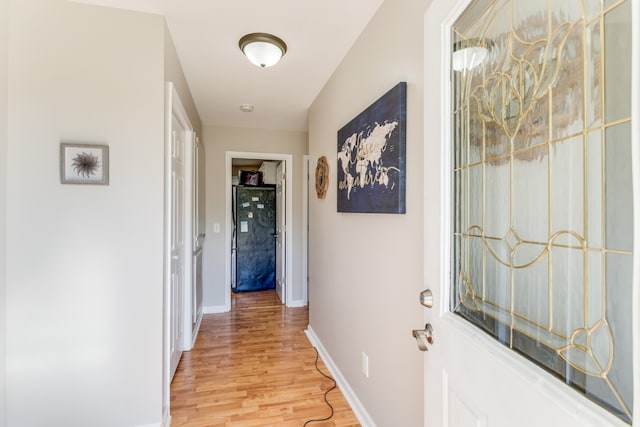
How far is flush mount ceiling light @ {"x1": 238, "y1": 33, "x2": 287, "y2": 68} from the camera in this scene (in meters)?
1.94

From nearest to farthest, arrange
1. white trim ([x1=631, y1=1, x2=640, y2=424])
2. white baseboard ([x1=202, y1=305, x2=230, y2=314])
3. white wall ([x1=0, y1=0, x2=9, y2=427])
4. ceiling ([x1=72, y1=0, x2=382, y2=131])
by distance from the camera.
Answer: white trim ([x1=631, y1=1, x2=640, y2=424]) → white wall ([x1=0, y1=0, x2=9, y2=427]) → ceiling ([x1=72, y1=0, x2=382, y2=131]) → white baseboard ([x1=202, y1=305, x2=230, y2=314])

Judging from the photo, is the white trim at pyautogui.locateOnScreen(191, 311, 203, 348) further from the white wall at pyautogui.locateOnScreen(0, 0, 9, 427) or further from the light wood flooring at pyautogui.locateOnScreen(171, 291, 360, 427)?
the white wall at pyautogui.locateOnScreen(0, 0, 9, 427)

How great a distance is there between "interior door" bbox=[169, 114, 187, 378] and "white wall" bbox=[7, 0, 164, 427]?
18.8 inches

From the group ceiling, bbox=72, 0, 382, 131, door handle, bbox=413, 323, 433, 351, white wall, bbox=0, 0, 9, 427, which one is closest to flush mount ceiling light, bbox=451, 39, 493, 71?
door handle, bbox=413, 323, 433, 351

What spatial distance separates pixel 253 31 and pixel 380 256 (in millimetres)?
1546

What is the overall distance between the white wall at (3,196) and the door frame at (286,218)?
244cm

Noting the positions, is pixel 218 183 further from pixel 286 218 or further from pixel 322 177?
pixel 322 177

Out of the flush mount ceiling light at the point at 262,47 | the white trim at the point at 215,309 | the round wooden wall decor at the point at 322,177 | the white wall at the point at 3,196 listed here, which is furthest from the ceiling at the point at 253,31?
Answer: the white trim at the point at 215,309

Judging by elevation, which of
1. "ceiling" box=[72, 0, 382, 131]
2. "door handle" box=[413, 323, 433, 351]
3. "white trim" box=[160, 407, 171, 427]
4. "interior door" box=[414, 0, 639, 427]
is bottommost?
"white trim" box=[160, 407, 171, 427]

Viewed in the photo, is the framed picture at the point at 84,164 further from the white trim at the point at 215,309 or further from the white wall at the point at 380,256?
the white trim at the point at 215,309

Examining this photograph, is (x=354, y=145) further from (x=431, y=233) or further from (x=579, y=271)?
(x=579, y=271)

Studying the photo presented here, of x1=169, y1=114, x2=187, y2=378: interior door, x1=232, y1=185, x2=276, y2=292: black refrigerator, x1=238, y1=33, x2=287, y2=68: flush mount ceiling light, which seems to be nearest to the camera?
x1=238, y1=33, x2=287, y2=68: flush mount ceiling light

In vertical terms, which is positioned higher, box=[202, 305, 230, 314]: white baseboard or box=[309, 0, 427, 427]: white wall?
box=[309, 0, 427, 427]: white wall

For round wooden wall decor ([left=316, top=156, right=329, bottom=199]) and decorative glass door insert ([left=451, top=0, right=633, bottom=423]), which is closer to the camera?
decorative glass door insert ([left=451, top=0, right=633, bottom=423])
